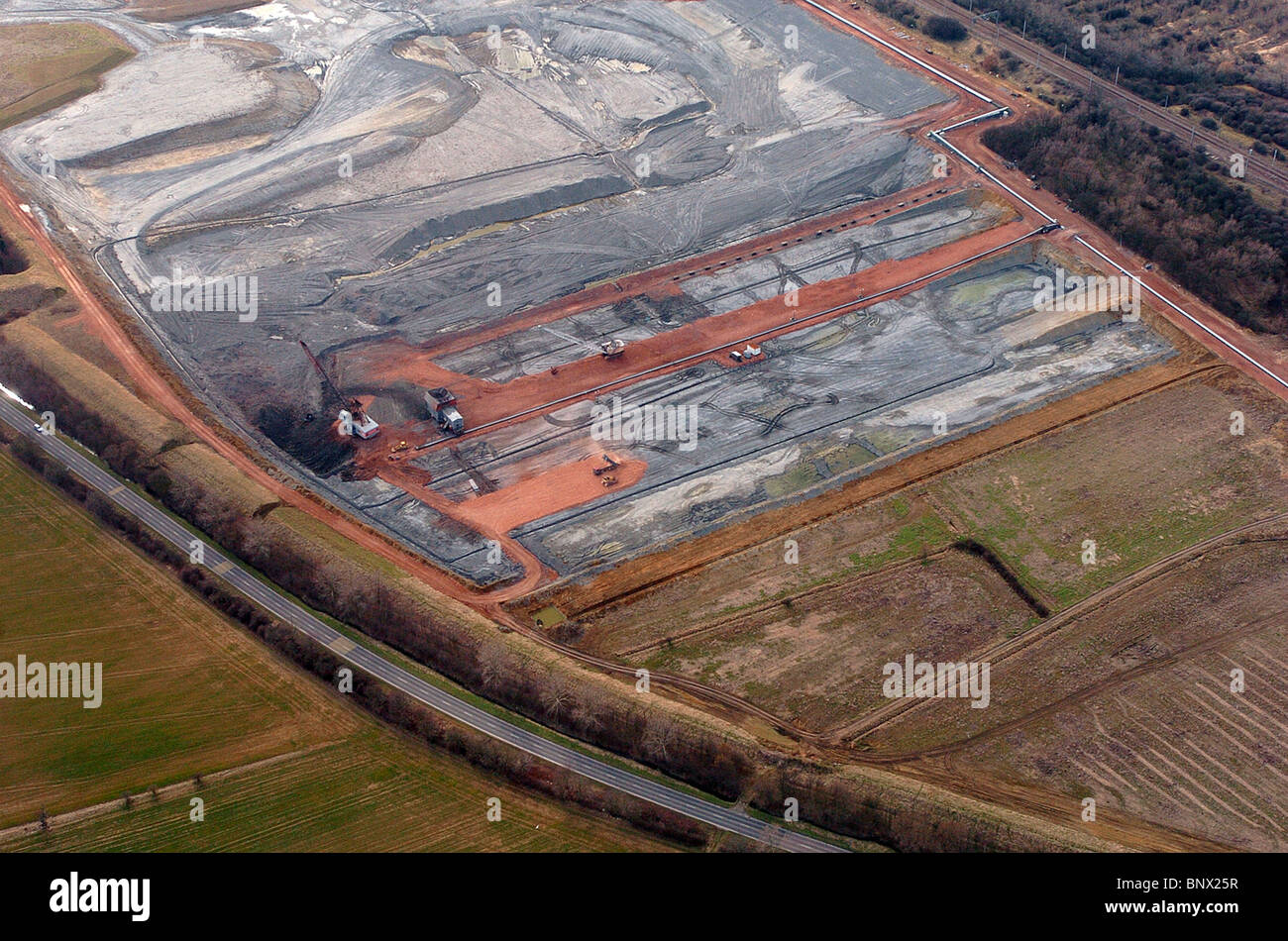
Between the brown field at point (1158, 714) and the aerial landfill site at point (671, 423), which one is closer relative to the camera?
the brown field at point (1158, 714)

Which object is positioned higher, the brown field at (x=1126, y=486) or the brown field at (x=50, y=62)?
the brown field at (x=50, y=62)

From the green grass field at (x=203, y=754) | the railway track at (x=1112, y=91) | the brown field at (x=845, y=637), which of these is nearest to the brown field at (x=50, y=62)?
the green grass field at (x=203, y=754)

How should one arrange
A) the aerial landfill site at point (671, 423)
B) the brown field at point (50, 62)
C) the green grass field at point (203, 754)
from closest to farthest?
the green grass field at point (203, 754) → the aerial landfill site at point (671, 423) → the brown field at point (50, 62)

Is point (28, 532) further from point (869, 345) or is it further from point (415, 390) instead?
point (869, 345)

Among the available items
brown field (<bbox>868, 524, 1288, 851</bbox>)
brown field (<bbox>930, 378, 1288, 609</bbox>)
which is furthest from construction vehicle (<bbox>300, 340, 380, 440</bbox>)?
brown field (<bbox>868, 524, 1288, 851</bbox>)

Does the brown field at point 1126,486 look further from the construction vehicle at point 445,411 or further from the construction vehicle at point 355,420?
the construction vehicle at point 355,420

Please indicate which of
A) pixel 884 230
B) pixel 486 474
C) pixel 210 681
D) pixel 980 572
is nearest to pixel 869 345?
pixel 884 230
